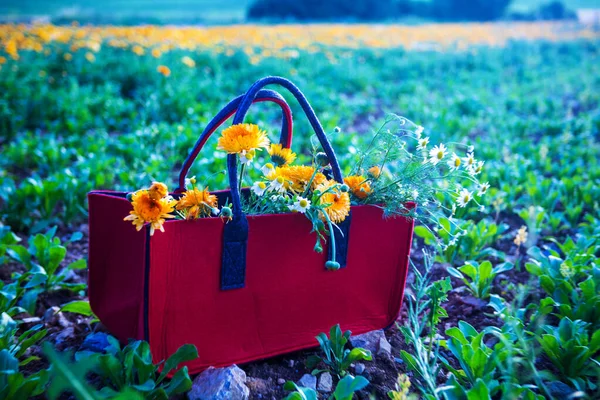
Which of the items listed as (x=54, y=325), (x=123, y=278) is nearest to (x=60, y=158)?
(x=54, y=325)

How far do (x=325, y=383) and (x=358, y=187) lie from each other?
26.6 inches

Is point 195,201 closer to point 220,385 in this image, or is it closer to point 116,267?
point 116,267

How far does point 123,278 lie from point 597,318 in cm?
165

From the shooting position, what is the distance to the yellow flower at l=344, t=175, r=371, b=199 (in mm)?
1760

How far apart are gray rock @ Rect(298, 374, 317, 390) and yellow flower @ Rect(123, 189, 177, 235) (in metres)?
0.69

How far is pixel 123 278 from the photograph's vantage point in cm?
156

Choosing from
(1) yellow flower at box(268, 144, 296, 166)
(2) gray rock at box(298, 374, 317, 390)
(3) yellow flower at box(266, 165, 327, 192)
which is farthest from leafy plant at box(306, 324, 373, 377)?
(1) yellow flower at box(268, 144, 296, 166)

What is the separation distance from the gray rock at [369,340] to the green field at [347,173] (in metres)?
0.07

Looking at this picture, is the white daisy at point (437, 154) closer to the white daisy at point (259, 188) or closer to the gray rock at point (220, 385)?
the white daisy at point (259, 188)

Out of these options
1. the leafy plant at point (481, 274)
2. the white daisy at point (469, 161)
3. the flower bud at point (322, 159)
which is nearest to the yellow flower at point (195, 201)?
the flower bud at point (322, 159)

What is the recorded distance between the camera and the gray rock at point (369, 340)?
1.81 m

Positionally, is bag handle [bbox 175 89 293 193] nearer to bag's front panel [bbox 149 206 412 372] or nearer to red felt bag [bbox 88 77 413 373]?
red felt bag [bbox 88 77 413 373]

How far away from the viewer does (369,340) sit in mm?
1837

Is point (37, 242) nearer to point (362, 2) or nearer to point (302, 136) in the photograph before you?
point (302, 136)
